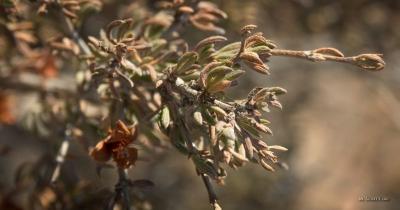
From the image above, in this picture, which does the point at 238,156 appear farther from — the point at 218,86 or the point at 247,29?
the point at 247,29

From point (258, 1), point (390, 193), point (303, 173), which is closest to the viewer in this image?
point (258, 1)

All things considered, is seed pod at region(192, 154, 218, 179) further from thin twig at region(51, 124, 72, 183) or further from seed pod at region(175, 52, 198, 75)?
thin twig at region(51, 124, 72, 183)

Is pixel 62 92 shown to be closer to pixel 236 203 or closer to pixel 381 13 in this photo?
pixel 236 203

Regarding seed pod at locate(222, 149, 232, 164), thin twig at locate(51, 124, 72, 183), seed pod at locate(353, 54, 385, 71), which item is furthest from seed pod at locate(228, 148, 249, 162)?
thin twig at locate(51, 124, 72, 183)

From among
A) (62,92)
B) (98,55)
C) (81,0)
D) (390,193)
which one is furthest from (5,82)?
(390,193)

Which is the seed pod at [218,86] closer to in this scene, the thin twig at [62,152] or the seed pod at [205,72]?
the seed pod at [205,72]

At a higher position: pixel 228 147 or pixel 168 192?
pixel 228 147

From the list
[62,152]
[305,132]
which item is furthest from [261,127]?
Result: [305,132]

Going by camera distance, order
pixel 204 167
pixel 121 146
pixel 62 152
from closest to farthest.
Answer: pixel 204 167 < pixel 121 146 < pixel 62 152

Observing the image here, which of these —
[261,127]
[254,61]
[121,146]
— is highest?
[254,61]
